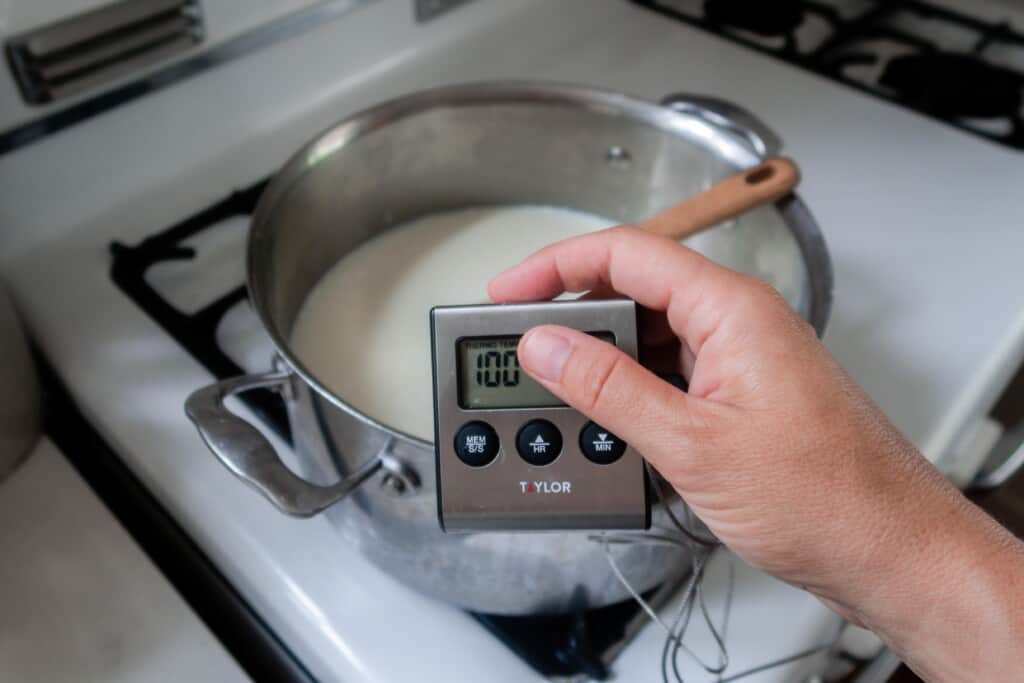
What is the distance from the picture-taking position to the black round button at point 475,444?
1.19 feet

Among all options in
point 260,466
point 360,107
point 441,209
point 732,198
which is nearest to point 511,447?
point 260,466

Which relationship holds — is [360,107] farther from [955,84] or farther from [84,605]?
[955,84]

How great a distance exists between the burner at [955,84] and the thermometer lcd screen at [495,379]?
2.14ft

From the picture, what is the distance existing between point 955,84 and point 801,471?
69cm

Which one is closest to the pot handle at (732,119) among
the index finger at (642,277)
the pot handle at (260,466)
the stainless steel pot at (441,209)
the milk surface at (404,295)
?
the stainless steel pot at (441,209)

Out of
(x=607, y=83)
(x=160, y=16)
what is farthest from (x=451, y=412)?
(x=607, y=83)

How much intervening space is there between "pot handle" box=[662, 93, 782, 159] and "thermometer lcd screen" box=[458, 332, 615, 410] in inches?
12.5

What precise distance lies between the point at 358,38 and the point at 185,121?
181 mm

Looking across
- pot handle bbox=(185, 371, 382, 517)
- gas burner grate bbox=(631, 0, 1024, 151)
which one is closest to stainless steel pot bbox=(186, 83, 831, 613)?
pot handle bbox=(185, 371, 382, 517)

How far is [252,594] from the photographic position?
1.63ft

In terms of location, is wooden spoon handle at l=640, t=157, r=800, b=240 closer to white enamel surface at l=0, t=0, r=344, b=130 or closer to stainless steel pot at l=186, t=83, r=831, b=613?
stainless steel pot at l=186, t=83, r=831, b=613

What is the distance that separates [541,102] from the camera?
62cm

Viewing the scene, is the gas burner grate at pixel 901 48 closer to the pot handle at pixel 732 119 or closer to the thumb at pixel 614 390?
the pot handle at pixel 732 119

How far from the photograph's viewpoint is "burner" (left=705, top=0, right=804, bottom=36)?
918mm
